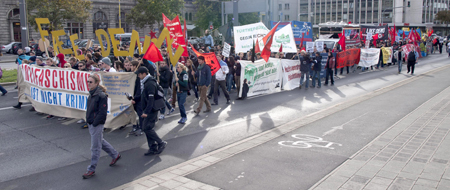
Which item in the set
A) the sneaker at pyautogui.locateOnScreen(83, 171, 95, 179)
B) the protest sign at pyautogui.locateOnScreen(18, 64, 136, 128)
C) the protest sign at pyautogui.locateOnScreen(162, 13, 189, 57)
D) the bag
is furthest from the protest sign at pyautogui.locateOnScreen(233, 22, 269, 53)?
the sneaker at pyautogui.locateOnScreen(83, 171, 95, 179)

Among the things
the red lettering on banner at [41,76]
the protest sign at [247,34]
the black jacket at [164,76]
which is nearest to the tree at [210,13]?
the protest sign at [247,34]

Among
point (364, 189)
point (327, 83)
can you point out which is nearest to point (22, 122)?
point (364, 189)

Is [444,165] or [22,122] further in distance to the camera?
[22,122]

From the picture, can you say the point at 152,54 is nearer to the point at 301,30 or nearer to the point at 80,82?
the point at 80,82

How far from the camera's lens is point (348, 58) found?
833 inches

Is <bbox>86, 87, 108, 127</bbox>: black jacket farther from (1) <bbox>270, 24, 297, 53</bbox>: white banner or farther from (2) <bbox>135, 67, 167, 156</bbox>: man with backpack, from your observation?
(1) <bbox>270, 24, 297, 53</bbox>: white banner

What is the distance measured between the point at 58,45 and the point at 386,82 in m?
14.9

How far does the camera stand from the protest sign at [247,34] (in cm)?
1478

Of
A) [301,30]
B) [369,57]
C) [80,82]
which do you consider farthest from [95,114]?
[369,57]

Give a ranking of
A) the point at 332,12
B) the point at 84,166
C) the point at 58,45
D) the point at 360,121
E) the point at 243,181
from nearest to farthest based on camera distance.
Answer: the point at 243,181
the point at 84,166
the point at 360,121
the point at 58,45
the point at 332,12

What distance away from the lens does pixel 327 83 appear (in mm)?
17047

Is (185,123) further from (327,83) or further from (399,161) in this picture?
(327,83)

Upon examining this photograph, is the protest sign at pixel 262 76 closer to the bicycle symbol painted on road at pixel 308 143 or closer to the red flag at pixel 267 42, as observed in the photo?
the red flag at pixel 267 42

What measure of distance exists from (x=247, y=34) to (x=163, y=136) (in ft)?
25.4
